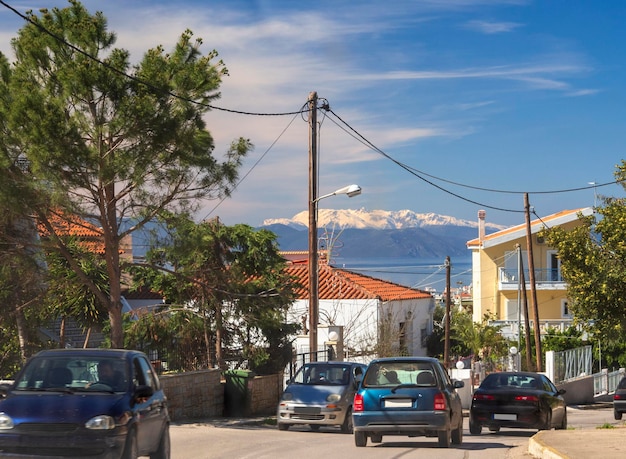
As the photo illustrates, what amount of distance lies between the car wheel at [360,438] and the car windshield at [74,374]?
637 centimetres

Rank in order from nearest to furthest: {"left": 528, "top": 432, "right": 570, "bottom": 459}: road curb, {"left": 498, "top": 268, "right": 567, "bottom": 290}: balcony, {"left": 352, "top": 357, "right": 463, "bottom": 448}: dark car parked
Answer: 1. {"left": 528, "top": 432, "right": 570, "bottom": 459}: road curb
2. {"left": 352, "top": 357, "right": 463, "bottom": 448}: dark car parked
3. {"left": 498, "top": 268, "right": 567, "bottom": 290}: balcony

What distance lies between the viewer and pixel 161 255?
23141 mm

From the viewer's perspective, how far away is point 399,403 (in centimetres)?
1695

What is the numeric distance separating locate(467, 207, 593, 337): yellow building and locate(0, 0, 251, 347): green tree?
136 ft

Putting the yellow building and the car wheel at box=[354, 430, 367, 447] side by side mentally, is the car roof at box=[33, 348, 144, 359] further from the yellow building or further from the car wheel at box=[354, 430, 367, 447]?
the yellow building

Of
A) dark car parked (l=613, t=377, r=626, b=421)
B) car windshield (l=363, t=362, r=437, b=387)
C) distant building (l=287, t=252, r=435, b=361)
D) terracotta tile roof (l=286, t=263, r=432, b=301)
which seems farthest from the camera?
terracotta tile roof (l=286, t=263, r=432, b=301)

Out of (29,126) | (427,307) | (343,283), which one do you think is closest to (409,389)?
(29,126)

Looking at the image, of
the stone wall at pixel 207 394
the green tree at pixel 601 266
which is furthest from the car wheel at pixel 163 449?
the green tree at pixel 601 266

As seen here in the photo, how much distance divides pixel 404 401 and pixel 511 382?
7.39m

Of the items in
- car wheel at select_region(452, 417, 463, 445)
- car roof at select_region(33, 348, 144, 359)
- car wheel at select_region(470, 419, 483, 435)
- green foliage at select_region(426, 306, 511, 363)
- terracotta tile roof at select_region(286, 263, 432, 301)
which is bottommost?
car wheel at select_region(470, 419, 483, 435)

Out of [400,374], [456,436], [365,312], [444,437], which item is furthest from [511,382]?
[365,312]

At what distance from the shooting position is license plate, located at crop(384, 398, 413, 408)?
16.9 metres

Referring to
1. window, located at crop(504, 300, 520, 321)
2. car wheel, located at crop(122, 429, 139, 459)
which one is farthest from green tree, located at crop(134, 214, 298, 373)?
window, located at crop(504, 300, 520, 321)

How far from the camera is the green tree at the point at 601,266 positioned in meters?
33.5
